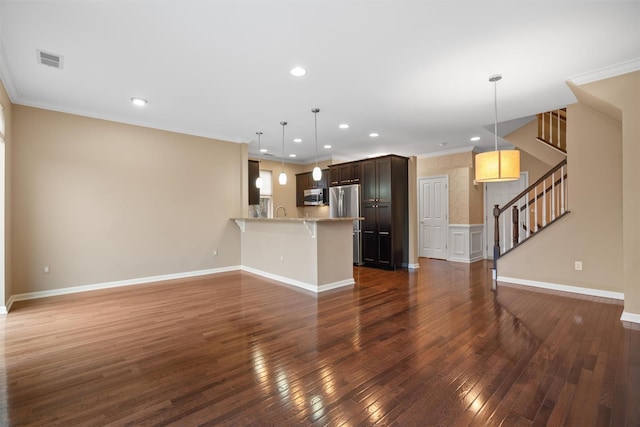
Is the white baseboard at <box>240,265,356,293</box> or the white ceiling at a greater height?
the white ceiling

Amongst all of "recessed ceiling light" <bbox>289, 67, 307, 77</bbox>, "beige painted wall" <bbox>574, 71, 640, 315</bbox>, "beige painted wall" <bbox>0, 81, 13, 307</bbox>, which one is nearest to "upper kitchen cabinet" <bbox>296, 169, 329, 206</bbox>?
"recessed ceiling light" <bbox>289, 67, 307, 77</bbox>

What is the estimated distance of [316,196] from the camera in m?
8.11

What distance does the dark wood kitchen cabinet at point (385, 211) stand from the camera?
6355 mm

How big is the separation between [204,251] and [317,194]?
3.37m

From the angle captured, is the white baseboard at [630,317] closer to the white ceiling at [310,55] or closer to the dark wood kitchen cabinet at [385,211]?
the white ceiling at [310,55]

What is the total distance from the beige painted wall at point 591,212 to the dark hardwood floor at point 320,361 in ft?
1.39

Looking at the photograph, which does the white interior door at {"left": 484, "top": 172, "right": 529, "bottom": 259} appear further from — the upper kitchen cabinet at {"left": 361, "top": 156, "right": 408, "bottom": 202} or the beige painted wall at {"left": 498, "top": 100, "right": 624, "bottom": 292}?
the beige painted wall at {"left": 498, "top": 100, "right": 624, "bottom": 292}

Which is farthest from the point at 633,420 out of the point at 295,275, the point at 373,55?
the point at 295,275

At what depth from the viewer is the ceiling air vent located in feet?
9.78

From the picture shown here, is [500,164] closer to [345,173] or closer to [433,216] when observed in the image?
[345,173]

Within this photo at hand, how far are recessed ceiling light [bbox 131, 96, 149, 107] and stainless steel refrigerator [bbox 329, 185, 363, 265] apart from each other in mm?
4448

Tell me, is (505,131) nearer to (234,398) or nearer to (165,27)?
(165,27)

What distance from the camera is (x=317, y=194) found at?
809 cm

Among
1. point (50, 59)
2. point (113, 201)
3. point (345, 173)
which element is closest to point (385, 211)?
point (345, 173)
